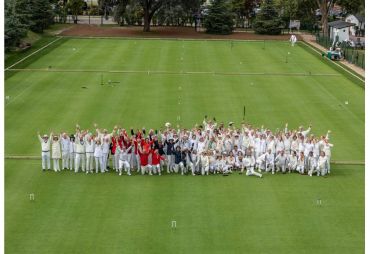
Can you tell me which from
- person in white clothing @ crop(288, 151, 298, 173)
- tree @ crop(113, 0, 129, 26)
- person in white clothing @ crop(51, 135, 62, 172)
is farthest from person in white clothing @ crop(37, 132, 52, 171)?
tree @ crop(113, 0, 129, 26)

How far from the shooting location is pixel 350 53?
195 ft

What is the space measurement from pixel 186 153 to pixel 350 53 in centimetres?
3535

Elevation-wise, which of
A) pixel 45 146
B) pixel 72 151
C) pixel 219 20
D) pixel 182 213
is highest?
pixel 219 20

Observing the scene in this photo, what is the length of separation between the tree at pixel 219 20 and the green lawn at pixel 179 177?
16.3 meters

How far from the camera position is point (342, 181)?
27.4m

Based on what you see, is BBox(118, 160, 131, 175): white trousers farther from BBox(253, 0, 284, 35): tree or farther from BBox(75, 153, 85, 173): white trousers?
BBox(253, 0, 284, 35): tree

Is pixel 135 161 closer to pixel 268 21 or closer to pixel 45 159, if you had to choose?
pixel 45 159

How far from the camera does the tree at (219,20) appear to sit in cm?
7625

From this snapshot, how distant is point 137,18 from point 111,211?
197ft

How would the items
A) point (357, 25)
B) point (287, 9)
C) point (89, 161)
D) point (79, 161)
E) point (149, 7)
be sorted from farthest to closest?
1. point (357, 25)
2. point (287, 9)
3. point (149, 7)
4. point (89, 161)
5. point (79, 161)

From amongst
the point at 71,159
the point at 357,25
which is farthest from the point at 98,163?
the point at 357,25

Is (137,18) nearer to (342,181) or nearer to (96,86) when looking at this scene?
(96,86)

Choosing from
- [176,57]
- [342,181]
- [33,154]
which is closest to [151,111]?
[33,154]

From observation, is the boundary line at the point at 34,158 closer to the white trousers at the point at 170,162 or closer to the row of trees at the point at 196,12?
the white trousers at the point at 170,162
